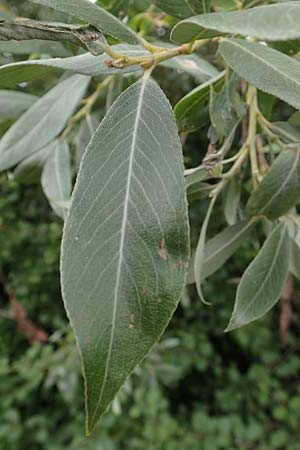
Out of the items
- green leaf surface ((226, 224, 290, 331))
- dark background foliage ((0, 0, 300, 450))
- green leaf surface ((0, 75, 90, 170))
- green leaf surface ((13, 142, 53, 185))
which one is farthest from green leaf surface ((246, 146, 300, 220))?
dark background foliage ((0, 0, 300, 450))

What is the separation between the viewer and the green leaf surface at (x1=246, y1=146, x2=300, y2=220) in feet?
1.79

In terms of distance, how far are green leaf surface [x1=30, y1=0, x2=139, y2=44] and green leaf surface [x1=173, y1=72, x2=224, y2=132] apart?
170 millimetres

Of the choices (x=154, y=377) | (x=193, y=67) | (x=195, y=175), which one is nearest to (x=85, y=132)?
(x=193, y=67)

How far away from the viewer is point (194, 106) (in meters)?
0.59

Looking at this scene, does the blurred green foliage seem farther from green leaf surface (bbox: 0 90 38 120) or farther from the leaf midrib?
the leaf midrib

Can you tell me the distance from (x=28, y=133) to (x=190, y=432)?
1745mm

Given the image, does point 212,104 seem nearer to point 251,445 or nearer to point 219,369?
point 251,445

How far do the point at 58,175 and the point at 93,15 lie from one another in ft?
1.33

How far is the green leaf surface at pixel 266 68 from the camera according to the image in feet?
1.24

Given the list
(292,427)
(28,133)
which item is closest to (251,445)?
(292,427)

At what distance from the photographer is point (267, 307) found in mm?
534

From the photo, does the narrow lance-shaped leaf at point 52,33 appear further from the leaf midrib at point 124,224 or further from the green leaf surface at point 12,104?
the green leaf surface at point 12,104

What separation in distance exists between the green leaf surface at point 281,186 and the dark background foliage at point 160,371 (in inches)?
52.3

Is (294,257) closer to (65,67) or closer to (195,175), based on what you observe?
(195,175)
